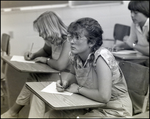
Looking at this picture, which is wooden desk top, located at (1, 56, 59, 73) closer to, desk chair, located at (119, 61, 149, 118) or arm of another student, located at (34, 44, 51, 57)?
arm of another student, located at (34, 44, 51, 57)

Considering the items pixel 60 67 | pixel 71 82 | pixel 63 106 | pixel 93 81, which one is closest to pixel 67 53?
pixel 60 67

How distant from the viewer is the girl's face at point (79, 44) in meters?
2.18

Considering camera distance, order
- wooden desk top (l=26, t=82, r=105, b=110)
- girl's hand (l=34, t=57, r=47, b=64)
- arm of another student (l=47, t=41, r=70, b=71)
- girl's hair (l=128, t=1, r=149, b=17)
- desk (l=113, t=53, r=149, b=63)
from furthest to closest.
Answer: girl's hair (l=128, t=1, r=149, b=17), desk (l=113, t=53, r=149, b=63), girl's hand (l=34, t=57, r=47, b=64), arm of another student (l=47, t=41, r=70, b=71), wooden desk top (l=26, t=82, r=105, b=110)

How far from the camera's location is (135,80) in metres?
2.58

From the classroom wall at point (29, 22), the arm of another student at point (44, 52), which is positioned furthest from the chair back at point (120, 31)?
the arm of another student at point (44, 52)

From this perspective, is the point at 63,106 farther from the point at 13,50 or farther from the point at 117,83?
the point at 13,50

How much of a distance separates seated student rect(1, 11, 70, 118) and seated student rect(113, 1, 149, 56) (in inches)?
34.9

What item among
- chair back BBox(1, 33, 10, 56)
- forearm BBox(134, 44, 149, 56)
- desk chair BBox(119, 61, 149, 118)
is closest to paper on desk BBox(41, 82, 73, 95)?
desk chair BBox(119, 61, 149, 118)

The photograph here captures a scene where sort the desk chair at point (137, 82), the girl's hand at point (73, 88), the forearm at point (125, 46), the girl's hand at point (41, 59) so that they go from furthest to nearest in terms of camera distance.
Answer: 1. the forearm at point (125, 46)
2. the girl's hand at point (41, 59)
3. the desk chair at point (137, 82)
4. the girl's hand at point (73, 88)

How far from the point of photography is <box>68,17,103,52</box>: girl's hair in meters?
2.14

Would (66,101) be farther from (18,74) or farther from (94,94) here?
(18,74)

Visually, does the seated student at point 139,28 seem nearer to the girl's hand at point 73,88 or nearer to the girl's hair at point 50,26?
the girl's hair at point 50,26

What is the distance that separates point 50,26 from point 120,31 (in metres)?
1.84

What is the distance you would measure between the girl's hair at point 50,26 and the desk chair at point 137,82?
57 cm
